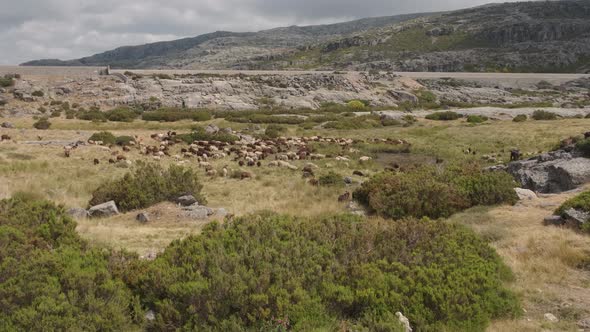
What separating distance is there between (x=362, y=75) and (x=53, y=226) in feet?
202

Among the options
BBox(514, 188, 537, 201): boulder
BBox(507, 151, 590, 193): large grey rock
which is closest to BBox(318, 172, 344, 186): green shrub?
BBox(514, 188, 537, 201): boulder

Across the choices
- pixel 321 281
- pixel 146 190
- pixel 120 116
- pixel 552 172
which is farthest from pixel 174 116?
pixel 321 281

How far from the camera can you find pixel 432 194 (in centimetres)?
1405

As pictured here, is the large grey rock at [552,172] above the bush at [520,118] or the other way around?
the other way around

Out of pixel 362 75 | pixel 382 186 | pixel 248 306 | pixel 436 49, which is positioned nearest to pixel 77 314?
pixel 248 306

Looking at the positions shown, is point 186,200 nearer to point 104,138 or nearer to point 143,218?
point 143,218

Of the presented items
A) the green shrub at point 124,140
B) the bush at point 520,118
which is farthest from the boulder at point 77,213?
the bush at point 520,118

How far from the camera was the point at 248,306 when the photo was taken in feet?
19.9

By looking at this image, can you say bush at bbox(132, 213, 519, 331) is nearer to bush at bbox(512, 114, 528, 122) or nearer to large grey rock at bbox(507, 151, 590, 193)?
large grey rock at bbox(507, 151, 590, 193)

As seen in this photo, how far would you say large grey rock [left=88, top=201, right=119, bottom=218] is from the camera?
13.6 m

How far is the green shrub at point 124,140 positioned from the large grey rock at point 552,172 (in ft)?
69.1

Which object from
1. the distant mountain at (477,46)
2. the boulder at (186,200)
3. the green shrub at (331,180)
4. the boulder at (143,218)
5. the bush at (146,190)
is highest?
the distant mountain at (477,46)

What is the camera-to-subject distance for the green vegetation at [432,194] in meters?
13.7

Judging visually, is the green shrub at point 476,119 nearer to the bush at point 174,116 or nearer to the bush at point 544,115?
the bush at point 544,115
